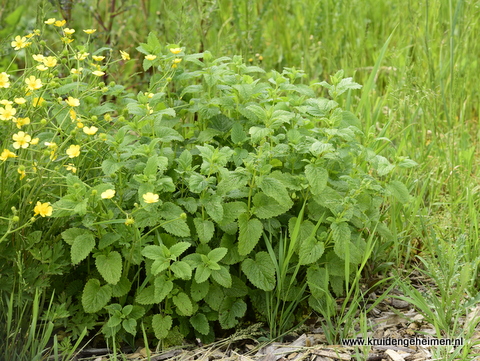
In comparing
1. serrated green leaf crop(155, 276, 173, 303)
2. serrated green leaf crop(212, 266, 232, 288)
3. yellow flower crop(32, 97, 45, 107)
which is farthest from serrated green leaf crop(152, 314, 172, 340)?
yellow flower crop(32, 97, 45, 107)

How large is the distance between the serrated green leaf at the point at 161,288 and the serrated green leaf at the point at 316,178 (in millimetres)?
562

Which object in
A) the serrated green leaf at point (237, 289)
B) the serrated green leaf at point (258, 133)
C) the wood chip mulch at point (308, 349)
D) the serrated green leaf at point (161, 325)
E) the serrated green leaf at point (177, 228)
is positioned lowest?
the wood chip mulch at point (308, 349)

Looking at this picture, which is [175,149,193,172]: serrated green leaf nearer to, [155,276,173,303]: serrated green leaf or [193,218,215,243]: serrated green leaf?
[193,218,215,243]: serrated green leaf

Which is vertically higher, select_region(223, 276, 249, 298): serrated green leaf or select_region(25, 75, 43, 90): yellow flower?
select_region(25, 75, 43, 90): yellow flower

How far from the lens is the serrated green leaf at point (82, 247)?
1.76 m

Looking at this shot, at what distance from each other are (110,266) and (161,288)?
0.18 meters

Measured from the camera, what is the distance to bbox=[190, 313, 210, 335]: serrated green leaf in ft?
6.30

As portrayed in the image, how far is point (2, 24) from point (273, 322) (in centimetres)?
339

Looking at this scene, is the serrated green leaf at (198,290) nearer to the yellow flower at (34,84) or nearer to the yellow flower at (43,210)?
the yellow flower at (43,210)

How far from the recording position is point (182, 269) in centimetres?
177

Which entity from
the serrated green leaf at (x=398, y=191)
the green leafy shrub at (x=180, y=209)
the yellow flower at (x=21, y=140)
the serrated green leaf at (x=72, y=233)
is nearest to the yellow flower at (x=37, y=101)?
the green leafy shrub at (x=180, y=209)

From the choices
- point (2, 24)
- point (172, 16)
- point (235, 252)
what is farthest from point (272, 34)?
point (235, 252)

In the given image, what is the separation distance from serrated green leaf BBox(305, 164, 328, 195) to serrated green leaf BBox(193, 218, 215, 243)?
358 millimetres

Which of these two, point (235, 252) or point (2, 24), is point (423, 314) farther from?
point (2, 24)
